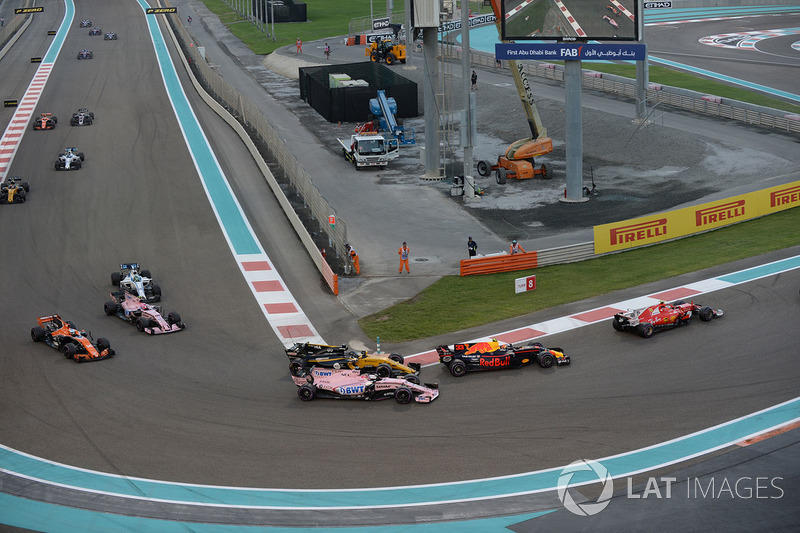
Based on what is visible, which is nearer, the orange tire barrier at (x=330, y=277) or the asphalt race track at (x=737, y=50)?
the orange tire barrier at (x=330, y=277)

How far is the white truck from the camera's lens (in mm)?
52222

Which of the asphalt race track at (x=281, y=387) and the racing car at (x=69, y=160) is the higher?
the racing car at (x=69, y=160)

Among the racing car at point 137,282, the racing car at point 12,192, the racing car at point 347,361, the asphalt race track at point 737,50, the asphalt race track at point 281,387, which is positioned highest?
the asphalt race track at point 737,50

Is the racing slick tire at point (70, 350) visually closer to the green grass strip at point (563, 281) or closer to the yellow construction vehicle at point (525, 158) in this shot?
the green grass strip at point (563, 281)

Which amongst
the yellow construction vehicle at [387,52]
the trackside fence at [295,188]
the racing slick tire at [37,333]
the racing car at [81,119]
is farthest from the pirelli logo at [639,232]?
the yellow construction vehicle at [387,52]

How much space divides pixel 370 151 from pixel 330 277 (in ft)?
63.4

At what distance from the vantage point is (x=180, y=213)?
44375 mm

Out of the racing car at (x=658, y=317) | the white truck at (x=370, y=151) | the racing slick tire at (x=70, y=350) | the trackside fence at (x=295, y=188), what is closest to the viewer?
the racing slick tire at (x=70, y=350)

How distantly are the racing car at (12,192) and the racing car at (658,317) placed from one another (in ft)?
101

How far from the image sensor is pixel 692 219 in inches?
1535

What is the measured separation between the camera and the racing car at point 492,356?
86.0 ft

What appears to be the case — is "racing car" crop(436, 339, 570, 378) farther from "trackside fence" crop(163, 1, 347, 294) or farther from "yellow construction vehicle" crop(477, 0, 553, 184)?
"yellow construction vehicle" crop(477, 0, 553, 184)

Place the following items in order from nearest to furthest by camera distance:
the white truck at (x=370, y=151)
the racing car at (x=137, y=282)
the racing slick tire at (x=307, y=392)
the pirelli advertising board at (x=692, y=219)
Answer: the racing slick tire at (x=307, y=392)
the racing car at (x=137, y=282)
the pirelli advertising board at (x=692, y=219)
the white truck at (x=370, y=151)

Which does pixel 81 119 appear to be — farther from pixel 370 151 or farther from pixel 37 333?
pixel 37 333
